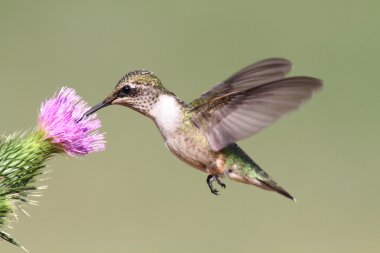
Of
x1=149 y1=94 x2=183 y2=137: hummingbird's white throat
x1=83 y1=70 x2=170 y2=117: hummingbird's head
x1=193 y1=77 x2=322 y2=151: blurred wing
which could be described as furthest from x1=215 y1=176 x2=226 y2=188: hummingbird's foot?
x1=83 y1=70 x2=170 y2=117: hummingbird's head

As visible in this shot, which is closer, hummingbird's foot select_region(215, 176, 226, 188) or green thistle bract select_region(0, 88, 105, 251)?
hummingbird's foot select_region(215, 176, 226, 188)

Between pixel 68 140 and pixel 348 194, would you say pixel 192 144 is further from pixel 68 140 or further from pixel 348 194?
pixel 348 194

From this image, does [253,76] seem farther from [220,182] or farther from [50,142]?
[50,142]

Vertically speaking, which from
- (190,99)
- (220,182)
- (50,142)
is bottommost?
(220,182)

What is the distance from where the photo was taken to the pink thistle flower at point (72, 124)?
5186 mm

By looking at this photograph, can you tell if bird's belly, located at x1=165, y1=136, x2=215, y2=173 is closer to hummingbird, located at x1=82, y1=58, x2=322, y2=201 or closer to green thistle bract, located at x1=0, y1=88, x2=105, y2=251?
hummingbird, located at x1=82, y1=58, x2=322, y2=201

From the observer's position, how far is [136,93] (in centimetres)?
488

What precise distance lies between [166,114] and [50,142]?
956 millimetres

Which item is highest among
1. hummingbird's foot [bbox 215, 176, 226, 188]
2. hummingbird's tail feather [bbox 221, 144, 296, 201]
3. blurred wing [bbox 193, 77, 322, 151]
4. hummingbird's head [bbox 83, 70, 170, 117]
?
hummingbird's head [bbox 83, 70, 170, 117]

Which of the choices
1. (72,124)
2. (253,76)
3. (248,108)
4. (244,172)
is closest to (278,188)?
(244,172)

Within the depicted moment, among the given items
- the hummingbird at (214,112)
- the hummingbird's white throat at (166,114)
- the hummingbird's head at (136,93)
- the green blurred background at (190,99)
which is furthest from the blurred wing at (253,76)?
the green blurred background at (190,99)

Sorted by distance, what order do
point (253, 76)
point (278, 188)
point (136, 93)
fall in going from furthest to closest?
point (278, 188), point (136, 93), point (253, 76)

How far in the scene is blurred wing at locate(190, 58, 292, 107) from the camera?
4.53 m

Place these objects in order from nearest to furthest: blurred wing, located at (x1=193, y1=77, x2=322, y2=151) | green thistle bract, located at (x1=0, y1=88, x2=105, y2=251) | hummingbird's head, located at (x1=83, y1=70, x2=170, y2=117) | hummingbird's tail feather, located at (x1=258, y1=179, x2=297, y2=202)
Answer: blurred wing, located at (x1=193, y1=77, x2=322, y2=151)
hummingbird's head, located at (x1=83, y1=70, x2=170, y2=117)
hummingbird's tail feather, located at (x1=258, y1=179, x2=297, y2=202)
green thistle bract, located at (x1=0, y1=88, x2=105, y2=251)
